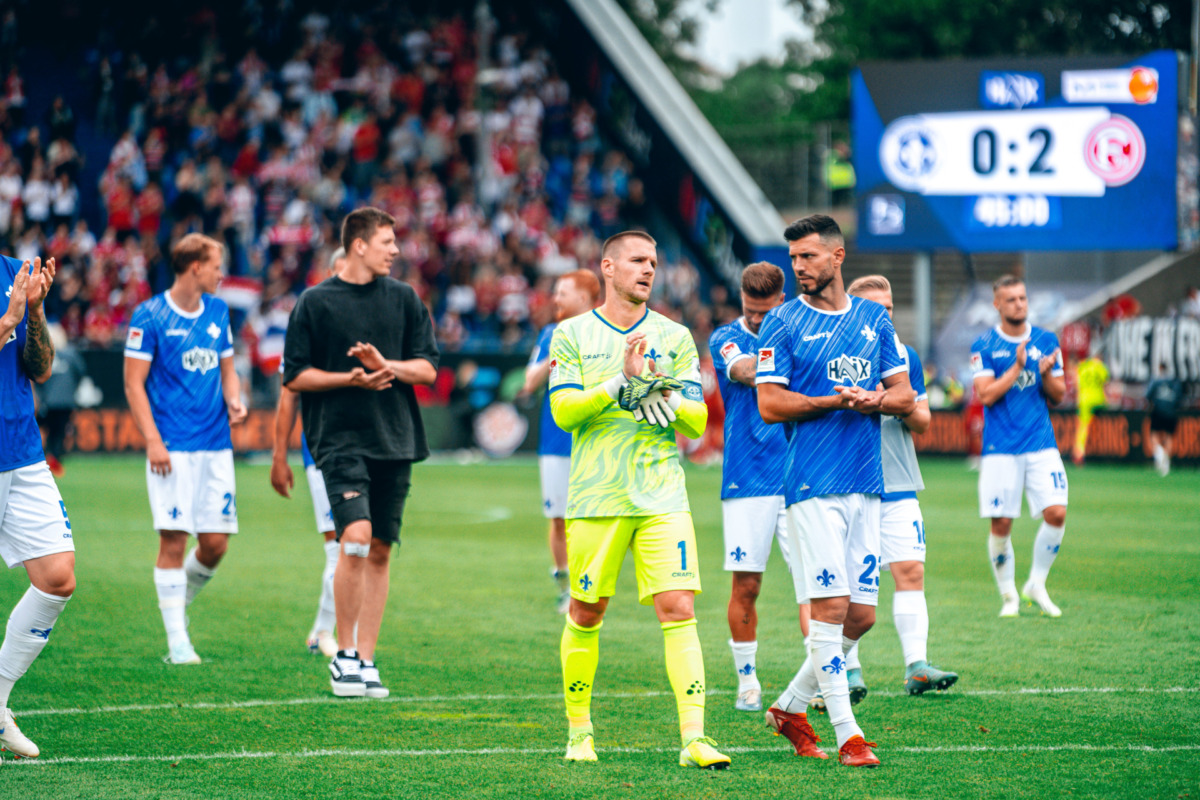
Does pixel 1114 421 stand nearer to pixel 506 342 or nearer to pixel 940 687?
pixel 506 342

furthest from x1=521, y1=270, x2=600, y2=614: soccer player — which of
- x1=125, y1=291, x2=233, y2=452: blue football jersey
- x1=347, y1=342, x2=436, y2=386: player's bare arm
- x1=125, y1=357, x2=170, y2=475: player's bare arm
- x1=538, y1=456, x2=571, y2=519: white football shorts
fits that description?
x1=125, y1=357, x2=170, y2=475: player's bare arm

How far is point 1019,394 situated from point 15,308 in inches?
274

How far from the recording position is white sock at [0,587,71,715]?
19.8 ft

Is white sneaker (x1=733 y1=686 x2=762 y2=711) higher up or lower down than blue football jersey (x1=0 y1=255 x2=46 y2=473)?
lower down

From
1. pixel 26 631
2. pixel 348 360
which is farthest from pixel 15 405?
pixel 348 360

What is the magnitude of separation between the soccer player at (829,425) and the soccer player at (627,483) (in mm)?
444

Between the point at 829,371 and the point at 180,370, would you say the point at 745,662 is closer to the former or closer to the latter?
the point at 829,371

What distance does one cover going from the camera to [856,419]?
19.8ft

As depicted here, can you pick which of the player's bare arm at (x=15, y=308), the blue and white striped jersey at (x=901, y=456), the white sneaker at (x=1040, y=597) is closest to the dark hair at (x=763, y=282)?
the blue and white striped jersey at (x=901, y=456)

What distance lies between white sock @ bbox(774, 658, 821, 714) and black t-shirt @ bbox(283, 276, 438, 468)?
2460mm

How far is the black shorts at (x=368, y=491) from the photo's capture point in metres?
7.24

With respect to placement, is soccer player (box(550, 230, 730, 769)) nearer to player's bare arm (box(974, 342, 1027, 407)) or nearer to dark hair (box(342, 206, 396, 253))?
dark hair (box(342, 206, 396, 253))

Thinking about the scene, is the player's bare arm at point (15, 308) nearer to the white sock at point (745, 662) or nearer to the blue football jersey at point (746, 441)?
the blue football jersey at point (746, 441)

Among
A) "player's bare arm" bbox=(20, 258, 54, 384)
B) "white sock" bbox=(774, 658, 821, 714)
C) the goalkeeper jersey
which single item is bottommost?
"white sock" bbox=(774, 658, 821, 714)
